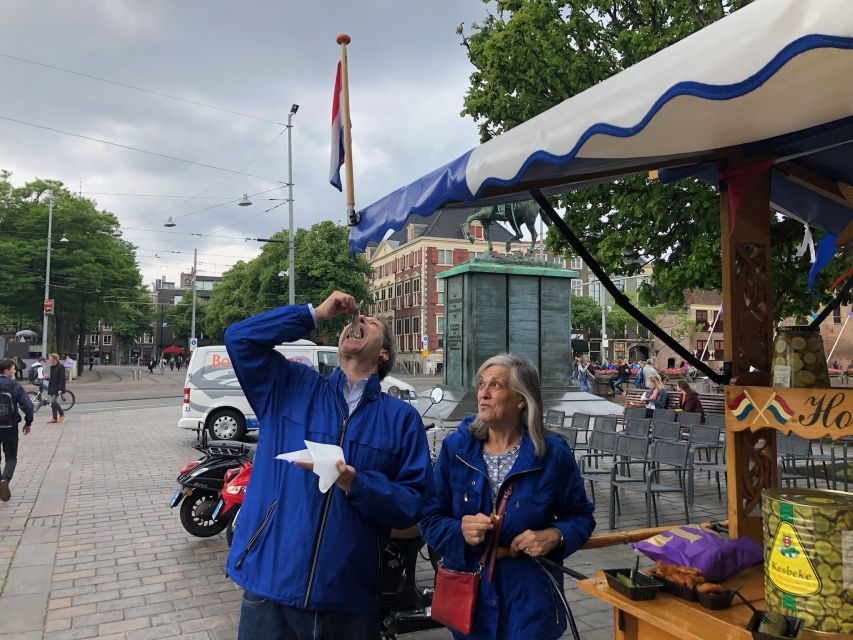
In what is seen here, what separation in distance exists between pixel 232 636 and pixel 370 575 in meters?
2.51

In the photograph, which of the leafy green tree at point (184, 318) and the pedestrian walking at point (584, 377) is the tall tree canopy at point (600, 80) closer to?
the pedestrian walking at point (584, 377)

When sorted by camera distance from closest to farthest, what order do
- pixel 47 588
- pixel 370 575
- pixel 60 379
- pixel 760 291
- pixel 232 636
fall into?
1. pixel 370 575
2. pixel 760 291
3. pixel 232 636
4. pixel 47 588
5. pixel 60 379

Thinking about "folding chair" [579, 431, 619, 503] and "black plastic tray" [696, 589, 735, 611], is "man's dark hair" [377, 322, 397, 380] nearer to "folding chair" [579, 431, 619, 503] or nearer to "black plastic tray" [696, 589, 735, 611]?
"black plastic tray" [696, 589, 735, 611]

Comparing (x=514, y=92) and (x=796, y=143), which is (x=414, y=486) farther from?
(x=514, y=92)

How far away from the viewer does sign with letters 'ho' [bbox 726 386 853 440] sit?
2014mm

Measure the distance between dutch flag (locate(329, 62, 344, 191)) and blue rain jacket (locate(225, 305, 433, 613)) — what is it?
1702 millimetres

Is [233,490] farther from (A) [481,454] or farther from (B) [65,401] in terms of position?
(B) [65,401]

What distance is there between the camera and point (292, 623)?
216 centimetres

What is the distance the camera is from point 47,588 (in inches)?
201

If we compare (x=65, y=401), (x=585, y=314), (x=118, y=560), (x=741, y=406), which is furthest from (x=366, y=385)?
(x=585, y=314)

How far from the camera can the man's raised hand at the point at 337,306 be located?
238 cm

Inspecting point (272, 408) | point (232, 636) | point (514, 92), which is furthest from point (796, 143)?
point (514, 92)

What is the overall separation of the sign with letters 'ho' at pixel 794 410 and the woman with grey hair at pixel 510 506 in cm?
66

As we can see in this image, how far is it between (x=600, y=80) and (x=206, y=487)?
9566 mm
